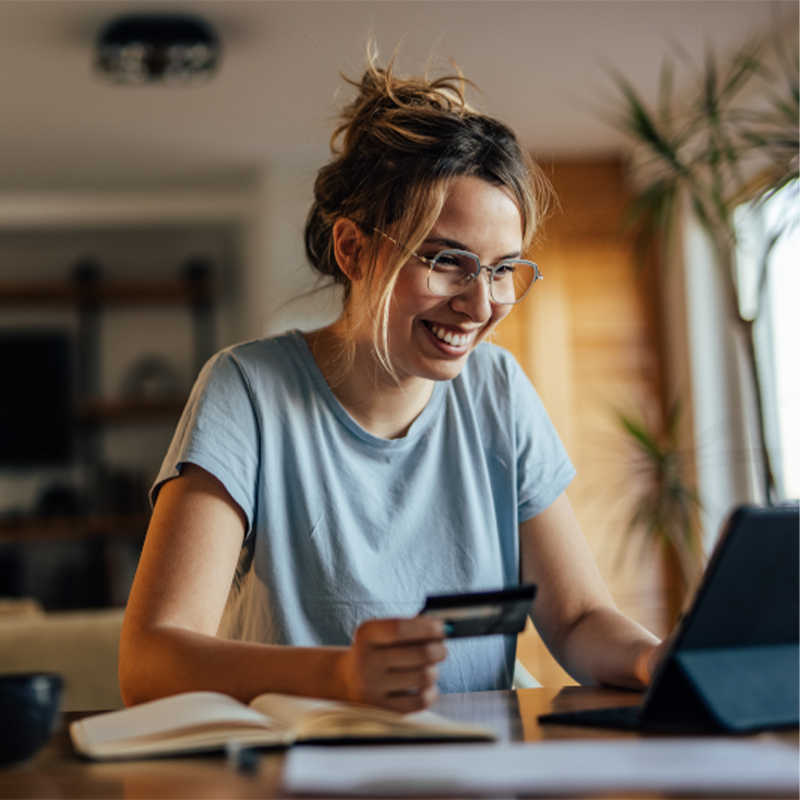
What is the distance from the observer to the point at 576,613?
127 cm

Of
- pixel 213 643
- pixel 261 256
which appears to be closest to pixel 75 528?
pixel 261 256

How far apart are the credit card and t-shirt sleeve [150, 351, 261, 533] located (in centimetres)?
42

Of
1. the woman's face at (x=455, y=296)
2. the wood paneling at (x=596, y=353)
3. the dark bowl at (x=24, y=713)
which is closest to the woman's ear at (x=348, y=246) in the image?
the woman's face at (x=455, y=296)

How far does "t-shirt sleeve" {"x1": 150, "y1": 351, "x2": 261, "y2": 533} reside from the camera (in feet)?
3.69

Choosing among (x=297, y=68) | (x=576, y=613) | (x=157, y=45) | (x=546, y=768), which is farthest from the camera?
(x=297, y=68)

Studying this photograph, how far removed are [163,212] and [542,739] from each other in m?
5.03

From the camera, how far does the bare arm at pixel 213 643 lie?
0.79 m

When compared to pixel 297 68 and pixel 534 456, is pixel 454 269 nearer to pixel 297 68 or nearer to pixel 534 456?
pixel 534 456

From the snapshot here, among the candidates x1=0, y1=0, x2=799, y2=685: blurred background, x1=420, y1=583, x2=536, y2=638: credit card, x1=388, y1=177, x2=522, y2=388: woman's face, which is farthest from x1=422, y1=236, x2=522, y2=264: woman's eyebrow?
x1=0, y1=0, x2=799, y2=685: blurred background

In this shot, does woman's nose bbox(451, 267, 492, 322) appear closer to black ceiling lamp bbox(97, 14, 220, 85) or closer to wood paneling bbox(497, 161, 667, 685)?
black ceiling lamp bbox(97, 14, 220, 85)

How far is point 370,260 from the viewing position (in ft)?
4.31

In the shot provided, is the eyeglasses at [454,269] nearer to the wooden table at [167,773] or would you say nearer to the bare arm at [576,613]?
the bare arm at [576,613]

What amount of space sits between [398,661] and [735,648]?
30 centimetres

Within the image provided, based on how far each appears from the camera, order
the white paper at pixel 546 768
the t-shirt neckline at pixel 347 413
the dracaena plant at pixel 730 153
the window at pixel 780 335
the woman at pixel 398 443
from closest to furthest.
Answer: the white paper at pixel 546 768
the woman at pixel 398 443
the t-shirt neckline at pixel 347 413
the dracaena plant at pixel 730 153
the window at pixel 780 335
